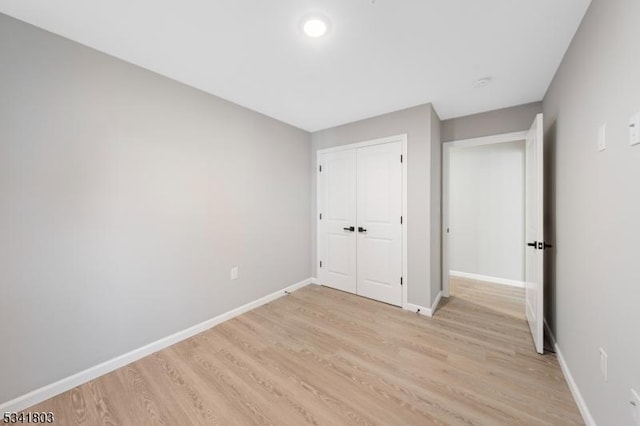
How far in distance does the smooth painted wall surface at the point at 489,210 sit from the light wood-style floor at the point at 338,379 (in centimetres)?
149

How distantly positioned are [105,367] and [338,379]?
1.77 m

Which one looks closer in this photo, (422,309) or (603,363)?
(603,363)

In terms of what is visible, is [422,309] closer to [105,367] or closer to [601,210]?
[601,210]

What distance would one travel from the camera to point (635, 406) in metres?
0.97

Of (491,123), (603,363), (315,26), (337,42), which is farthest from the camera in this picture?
(491,123)

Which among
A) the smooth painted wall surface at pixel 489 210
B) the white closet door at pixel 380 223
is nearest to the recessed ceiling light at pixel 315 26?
the white closet door at pixel 380 223

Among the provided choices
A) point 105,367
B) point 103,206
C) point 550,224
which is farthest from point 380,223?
point 105,367

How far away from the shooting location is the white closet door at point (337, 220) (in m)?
3.46

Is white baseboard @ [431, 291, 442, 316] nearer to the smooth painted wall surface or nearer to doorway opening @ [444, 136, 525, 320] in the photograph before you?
doorway opening @ [444, 136, 525, 320]

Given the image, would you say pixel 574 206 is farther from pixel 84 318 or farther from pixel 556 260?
pixel 84 318

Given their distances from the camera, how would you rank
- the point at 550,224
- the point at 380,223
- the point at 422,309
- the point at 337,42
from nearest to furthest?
the point at 337,42 < the point at 550,224 < the point at 422,309 < the point at 380,223

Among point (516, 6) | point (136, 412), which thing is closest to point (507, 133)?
point (516, 6)

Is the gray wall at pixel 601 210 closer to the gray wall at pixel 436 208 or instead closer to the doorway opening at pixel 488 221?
the gray wall at pixel 436 208

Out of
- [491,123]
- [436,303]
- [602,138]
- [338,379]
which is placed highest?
[491,123]
